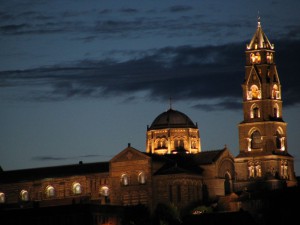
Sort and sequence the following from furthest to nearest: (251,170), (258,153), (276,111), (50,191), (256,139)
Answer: (50,191)
(276,111)
(256,139)
(251,170)
(258,153)

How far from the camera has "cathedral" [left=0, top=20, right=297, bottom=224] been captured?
136375 millimetres

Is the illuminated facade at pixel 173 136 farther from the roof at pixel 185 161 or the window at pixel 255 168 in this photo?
the window at pixel 255 168

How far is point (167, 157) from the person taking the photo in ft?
468

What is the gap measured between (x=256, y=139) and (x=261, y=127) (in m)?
1.47

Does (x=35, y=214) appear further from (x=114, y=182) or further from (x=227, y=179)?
(x=227, y=179)

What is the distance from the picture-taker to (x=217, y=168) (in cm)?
14012

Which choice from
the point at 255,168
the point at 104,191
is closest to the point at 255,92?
the point at 255,168

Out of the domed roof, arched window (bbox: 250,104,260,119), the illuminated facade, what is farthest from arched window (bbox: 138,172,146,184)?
arched window (bbox: 250,104,260,119)

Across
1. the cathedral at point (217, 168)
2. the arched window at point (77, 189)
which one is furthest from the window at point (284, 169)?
the arched window at point (77, 189)

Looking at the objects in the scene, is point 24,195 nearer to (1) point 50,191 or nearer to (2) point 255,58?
(1) point 50,191

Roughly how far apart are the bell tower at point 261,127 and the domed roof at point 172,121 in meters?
12.5

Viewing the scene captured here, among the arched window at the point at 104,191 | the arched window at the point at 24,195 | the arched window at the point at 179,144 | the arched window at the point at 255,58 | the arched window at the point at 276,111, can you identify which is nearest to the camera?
the arched window at the point at 276,111

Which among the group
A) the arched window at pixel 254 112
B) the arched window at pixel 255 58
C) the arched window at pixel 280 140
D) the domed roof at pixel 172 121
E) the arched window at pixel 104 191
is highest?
the arched window at pixel 255 58

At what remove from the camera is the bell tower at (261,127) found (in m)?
136
